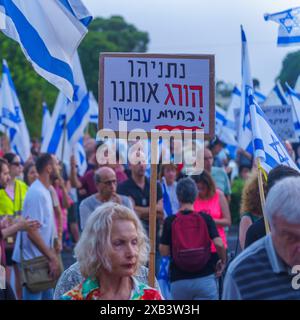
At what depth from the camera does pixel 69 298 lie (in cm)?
444

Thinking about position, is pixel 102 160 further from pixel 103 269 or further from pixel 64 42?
pixel 103 269

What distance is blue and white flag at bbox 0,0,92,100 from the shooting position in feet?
22.2

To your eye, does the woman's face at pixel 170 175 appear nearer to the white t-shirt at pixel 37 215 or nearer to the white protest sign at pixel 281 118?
the white t-shirt at pixel 37 215

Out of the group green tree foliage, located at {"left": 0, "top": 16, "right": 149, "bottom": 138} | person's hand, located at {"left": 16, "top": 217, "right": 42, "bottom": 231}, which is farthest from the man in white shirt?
green tree foliage, located at {"left": 0, "top": 16, "right": 149, "bottom": 138}

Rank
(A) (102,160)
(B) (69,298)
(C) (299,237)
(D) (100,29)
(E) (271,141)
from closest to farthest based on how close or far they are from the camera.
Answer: (C) (299,237) < (B) (69,298) < (E) (271,141) < (A) (102,160) < (D) (100,29)

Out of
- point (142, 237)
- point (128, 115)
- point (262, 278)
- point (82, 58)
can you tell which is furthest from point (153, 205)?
point (82, 58)

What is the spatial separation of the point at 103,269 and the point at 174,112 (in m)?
2.38

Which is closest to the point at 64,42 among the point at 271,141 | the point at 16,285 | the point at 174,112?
the point at 174,112

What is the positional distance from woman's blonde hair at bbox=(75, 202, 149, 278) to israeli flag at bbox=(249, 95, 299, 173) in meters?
2.42

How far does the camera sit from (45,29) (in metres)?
6.88

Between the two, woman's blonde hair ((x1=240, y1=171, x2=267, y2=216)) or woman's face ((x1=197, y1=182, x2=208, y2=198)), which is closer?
woman's blonde hair ((x1=240, y1=171, x2=267, y2=216))

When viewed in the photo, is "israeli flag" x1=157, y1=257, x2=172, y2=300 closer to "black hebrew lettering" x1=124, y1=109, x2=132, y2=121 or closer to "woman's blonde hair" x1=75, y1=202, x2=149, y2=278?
"black hebrew lettering" x1=124, y1=109, x2=132, y2=121

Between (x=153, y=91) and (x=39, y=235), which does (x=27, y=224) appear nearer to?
(x=39, y=235)

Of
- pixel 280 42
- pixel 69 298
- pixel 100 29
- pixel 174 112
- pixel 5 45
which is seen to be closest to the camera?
pixel 69 298
